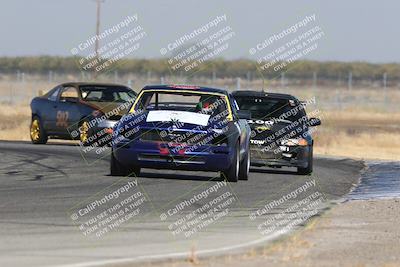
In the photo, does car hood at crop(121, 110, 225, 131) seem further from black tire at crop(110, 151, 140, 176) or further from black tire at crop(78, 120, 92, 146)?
black tire at crop(78, 120, 92, 146)

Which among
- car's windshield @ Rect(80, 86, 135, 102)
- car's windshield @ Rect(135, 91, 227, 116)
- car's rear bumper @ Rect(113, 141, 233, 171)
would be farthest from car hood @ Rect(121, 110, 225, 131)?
car's windshield @ Rect(80, 86, 135, 102)

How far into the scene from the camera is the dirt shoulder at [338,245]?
9.48 meters

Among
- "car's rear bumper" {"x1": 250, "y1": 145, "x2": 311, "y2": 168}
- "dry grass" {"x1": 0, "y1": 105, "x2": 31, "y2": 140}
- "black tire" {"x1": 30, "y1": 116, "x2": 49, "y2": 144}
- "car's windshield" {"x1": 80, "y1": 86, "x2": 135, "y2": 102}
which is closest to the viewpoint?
"car's rear bumper" {"x1": 250, "y1": 145, "x2": 311, "y2": 168}

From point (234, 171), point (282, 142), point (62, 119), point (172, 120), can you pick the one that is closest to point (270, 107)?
point (282, 142)

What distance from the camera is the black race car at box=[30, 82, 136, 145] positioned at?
975 inches

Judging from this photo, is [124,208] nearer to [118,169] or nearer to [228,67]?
[118,169]

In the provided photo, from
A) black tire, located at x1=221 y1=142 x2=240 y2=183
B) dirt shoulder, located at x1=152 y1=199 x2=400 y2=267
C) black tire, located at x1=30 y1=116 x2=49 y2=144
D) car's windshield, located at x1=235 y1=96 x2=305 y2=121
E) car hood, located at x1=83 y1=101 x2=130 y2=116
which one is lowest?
black tire, located at x1=30 y1=116 x2=49 y2=144

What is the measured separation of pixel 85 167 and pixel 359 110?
4793 cm

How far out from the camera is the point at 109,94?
26156mm

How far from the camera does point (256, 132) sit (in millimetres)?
19875

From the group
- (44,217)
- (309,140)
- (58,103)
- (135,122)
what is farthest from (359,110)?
(44,217)

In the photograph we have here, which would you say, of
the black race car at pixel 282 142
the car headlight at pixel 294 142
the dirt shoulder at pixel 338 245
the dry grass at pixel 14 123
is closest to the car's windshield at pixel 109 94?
the black race car at pixel 282 142

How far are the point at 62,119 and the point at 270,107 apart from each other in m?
6.76

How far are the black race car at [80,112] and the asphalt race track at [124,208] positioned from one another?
311cm
